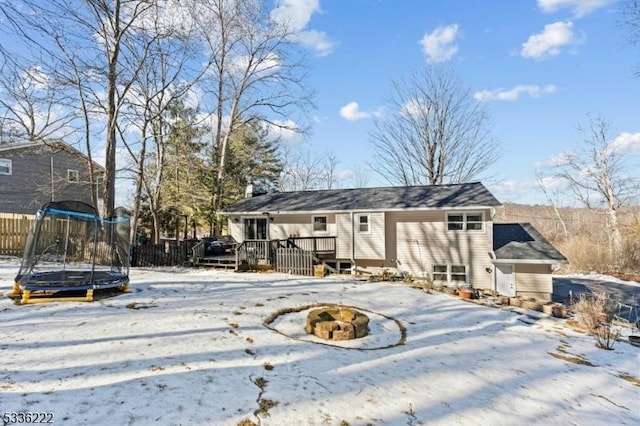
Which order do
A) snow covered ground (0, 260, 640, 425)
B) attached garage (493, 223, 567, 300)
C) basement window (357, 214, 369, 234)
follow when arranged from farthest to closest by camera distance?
basement window (357, 214, 369, 234) → attached garage (493, 223, 567, 300) → snow covered ground (0, 260, 640, 425)

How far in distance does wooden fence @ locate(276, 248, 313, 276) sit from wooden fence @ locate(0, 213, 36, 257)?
38.3 feet

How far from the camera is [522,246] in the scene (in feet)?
45.8

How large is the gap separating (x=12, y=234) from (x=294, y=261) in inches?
525

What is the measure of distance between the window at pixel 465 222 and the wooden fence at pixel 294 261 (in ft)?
22.1

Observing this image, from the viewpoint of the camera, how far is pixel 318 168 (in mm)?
39125

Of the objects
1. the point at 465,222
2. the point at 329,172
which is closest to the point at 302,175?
the point at 329,172

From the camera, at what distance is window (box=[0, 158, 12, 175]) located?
19484 mm

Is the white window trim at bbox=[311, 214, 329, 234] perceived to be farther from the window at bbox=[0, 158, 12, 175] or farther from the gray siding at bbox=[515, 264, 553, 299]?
the window at bbox=[0, 158, 12, 175]

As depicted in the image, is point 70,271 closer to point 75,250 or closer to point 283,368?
point 75,250

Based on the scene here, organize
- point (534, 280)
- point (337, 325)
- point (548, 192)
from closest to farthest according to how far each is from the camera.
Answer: point (337, 325)
point (534, 280)
point (548, 192)

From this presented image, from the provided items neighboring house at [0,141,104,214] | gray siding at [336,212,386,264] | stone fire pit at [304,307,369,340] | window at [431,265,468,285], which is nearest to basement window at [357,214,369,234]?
gray siding at [336,212,386,264]

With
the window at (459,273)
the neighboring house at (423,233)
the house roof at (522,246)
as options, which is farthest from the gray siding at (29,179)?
the house roof at (522,246)

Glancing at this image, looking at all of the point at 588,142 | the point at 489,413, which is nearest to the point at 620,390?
the point at 489,413

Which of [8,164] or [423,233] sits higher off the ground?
[8,164]
